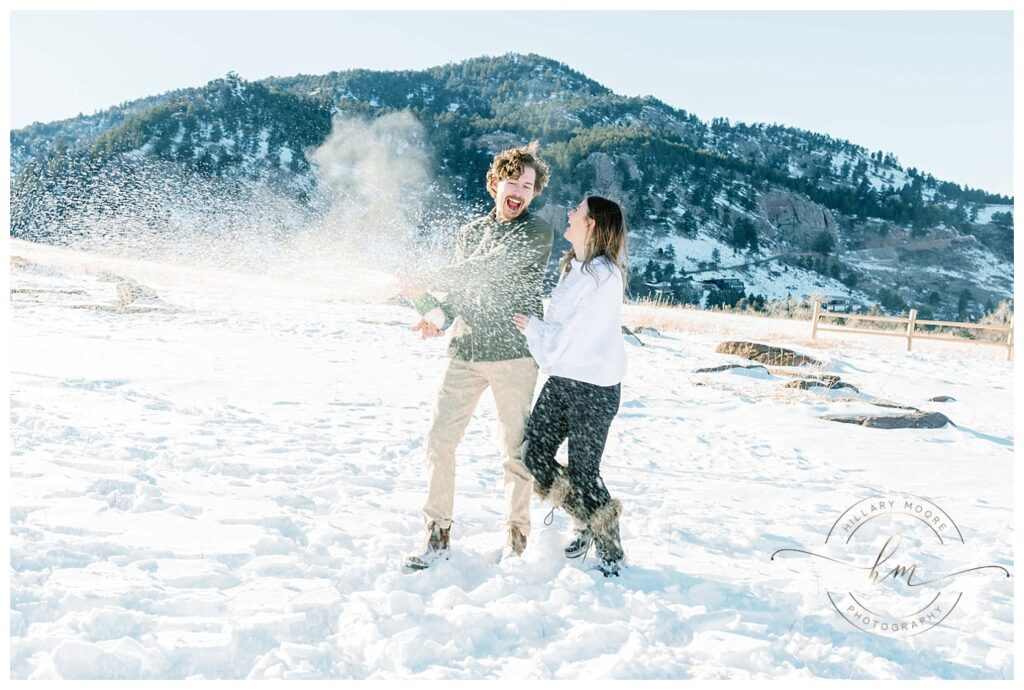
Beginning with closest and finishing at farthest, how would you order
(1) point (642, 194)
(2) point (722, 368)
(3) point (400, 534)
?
(3) point (400, 534)
(2) point (722, 368)
(1) point (642, 194)

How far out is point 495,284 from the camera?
3057 mm

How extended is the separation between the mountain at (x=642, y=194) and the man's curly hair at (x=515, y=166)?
5941 centimetres

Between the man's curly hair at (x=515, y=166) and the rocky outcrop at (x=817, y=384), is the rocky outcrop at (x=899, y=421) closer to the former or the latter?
the rocky outcrop at (x=817, y=384)

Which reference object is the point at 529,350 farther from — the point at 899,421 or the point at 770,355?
the point at 770,355

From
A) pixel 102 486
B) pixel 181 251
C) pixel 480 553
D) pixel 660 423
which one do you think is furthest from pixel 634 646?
pixel 181 251

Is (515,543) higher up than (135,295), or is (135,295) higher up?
(515,543)

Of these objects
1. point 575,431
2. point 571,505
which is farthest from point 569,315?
point 571,505

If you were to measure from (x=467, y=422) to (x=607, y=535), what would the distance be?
0.80m

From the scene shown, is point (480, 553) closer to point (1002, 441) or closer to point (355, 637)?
point (355, 637)

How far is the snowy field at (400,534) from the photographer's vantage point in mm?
2486

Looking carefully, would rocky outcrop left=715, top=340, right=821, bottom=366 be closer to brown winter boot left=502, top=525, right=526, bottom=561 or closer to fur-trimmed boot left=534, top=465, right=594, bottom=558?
fur-trimmed boot left=534, top=465, right=594, bottom=558

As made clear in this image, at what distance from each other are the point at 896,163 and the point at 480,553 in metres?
191

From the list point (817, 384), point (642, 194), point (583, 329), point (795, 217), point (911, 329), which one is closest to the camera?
point (583, 329)

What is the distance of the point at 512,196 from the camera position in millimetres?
3066
